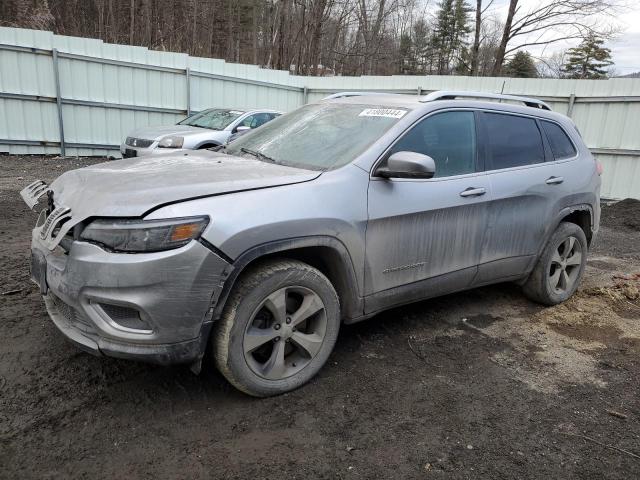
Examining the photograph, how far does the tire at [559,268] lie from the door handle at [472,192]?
1.12 meters

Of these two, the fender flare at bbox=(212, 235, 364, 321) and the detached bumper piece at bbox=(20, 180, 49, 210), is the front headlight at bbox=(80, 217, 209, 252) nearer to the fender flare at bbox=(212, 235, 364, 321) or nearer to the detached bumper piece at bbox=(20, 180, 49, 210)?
the fender flare at bbox=(212, 235, 364, 321)

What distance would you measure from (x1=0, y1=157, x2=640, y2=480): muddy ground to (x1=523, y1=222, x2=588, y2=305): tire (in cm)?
46

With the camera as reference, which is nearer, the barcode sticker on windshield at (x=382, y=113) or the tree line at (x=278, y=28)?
the barcode sticker on windshield at (x=382, y=113)

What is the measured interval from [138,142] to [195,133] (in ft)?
3.80

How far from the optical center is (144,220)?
7.97 ft

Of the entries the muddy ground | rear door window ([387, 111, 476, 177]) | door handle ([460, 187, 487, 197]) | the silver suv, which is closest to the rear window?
the silver suv

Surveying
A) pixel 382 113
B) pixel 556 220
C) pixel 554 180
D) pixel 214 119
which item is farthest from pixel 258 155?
pixel 214 119

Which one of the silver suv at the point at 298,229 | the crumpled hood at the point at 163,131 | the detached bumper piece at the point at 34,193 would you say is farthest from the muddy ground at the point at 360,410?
the crumpled hood at the point at 163,131

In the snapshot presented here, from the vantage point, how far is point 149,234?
2.41m

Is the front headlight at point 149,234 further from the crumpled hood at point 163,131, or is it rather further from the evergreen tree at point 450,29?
the evergreen tree at point 450,29

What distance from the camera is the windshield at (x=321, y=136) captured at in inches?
130

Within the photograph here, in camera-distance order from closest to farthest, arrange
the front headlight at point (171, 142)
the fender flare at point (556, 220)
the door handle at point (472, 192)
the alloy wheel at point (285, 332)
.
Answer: the alloy wheel at point (285, 332) < the door handle at point (472, 192) < the fender flare at point (556, 220) < the front headlight at point (171, 142)

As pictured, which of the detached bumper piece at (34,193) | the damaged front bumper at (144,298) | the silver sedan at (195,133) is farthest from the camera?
the silver sedan at (195,133)

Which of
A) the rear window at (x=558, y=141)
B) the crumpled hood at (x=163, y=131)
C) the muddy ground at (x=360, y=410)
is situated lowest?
the muddy ground at (x=360, y=410)
